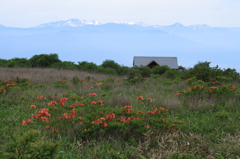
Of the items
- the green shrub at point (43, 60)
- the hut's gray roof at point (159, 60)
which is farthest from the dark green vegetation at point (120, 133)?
the hut's gray roof at point (159, 60)

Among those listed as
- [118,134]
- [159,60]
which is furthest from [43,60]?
[159,60]

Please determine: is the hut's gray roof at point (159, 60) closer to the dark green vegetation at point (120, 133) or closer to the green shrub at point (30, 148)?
the dark green vegetation at point (120, 133)

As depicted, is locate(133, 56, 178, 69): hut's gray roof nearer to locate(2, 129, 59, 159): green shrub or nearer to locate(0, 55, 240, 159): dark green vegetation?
locate(0, 55, 240, 159): dark green vegetation

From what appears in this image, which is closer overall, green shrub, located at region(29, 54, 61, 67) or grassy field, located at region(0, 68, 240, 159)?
grassy field, located at region(0, 68, 240, 159)

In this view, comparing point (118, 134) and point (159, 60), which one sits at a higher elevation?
point (159, 60)

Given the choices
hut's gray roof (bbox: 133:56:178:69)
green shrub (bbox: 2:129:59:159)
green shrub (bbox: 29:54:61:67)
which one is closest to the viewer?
green shrub (bbox: 2:129:59:159)

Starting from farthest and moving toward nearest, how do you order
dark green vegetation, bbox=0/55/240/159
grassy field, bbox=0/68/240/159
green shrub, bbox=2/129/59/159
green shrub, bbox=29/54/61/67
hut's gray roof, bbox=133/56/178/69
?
1. hut's gray roof, bbox=133/56/178/69
2. green shrub, bbox=29/54/61/67
3. dark green vegetation, bbox=0/55/240/159
4. grassy field, bbox=0/68/240/159
5. green shrub, bbox=2/129/59/159

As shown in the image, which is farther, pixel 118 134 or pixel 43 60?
pixel 43 60

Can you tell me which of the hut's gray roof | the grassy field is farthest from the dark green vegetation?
the hut's gray roof

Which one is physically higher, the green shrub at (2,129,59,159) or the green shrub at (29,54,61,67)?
the green shrub at (29,54,61,67)

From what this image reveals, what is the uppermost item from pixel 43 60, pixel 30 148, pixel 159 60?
pixel 159 60

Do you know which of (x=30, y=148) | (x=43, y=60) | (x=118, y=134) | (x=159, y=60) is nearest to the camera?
(x=30, y=148)

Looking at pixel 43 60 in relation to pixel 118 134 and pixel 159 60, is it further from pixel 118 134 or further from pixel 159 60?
pixel 159 60

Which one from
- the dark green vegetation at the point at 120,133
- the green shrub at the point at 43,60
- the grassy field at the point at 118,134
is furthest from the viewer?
the green shrub at the point at 43,60
